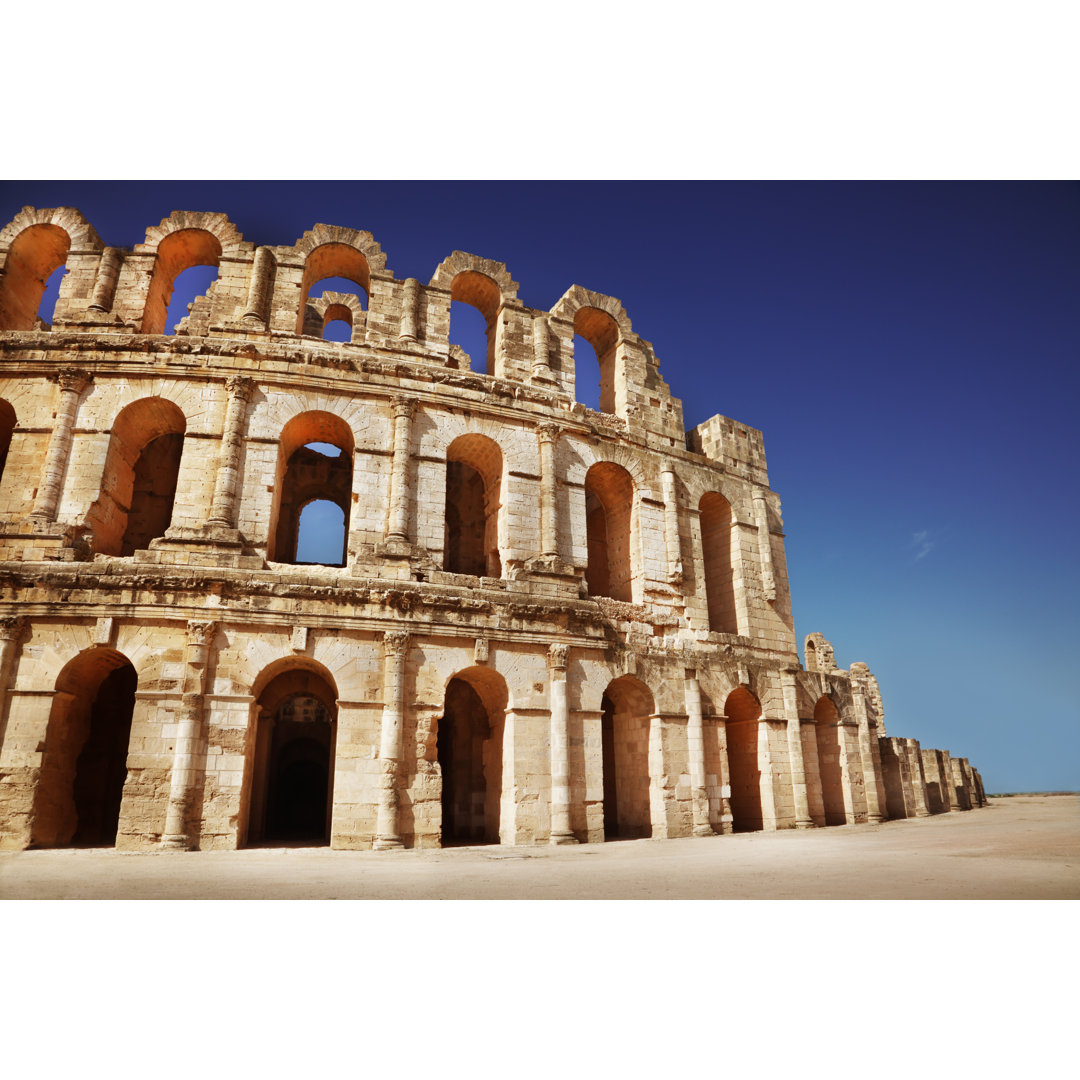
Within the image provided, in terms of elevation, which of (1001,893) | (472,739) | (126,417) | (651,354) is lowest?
(1001,893)

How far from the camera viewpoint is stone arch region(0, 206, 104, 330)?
1544 cm

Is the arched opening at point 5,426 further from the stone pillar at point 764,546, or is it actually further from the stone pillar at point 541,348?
the stone pillar at point 764,546

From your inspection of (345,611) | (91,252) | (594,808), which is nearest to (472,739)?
(594,808)

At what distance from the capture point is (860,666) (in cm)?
2467

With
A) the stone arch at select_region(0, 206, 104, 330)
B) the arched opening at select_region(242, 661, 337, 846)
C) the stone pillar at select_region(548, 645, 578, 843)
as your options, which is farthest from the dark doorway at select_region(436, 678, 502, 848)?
the stone arch at select_region(0, 206, 104, 330)

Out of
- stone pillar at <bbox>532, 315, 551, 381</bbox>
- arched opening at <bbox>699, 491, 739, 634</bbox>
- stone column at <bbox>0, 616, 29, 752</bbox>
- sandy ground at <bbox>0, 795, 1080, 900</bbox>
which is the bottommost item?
sandy ground at <bbox>0, 795, 1080, 900</bbox>

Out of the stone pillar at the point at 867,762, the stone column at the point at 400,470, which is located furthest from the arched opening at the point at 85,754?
the stone pillar at the point at 867,762

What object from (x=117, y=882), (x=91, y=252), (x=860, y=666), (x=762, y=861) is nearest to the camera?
(x=117, y=882)

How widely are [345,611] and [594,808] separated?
576 cm

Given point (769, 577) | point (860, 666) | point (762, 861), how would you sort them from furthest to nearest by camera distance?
point (860, 666) → point (769, 577) → point (762, 861)

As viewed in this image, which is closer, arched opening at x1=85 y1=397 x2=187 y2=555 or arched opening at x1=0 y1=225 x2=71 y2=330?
arched opening at x1=85 y1=397 x2=187 y2=555

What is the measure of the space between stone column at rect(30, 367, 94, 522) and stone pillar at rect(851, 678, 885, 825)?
58.8 ft

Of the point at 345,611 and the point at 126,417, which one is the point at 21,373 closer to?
the point at 126,417

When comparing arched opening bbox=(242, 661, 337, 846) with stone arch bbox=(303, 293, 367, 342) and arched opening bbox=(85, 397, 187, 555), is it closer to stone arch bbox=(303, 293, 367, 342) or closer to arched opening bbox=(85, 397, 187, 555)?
arched opening bbox=(85, 397, 187, 555)
